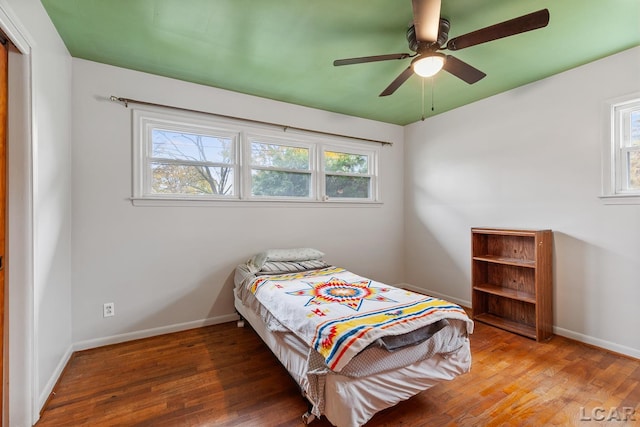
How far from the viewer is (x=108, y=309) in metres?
2.57

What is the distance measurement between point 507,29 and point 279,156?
2.42 m

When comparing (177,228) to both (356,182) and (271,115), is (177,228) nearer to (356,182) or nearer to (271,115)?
(271,115)

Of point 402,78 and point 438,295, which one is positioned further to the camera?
point 438,295

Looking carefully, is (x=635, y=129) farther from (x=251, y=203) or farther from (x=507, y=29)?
(x=251, y=203)

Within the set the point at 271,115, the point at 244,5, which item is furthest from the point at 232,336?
the point at 244,5

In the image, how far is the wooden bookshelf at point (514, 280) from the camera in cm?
266

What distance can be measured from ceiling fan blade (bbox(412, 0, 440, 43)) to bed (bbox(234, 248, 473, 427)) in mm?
1692

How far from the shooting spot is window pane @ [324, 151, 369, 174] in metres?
3.83

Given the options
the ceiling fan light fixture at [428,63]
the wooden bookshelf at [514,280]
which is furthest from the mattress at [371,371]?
the ceiling fan light fixture at [428,63]

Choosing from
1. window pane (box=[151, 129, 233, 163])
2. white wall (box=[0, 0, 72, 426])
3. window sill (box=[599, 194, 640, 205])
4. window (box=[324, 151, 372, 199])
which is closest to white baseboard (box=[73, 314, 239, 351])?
white wall (box=[0, 0, 72, 426])

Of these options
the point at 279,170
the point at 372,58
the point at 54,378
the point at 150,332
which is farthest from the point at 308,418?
the point at 279,170

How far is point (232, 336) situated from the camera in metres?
2.75

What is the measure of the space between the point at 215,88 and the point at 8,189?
198cm

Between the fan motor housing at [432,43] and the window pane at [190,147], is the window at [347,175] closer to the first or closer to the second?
the window pane at [190,147]
